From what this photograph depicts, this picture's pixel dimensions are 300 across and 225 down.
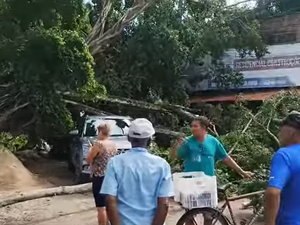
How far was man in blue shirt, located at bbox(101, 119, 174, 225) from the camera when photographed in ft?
11.8

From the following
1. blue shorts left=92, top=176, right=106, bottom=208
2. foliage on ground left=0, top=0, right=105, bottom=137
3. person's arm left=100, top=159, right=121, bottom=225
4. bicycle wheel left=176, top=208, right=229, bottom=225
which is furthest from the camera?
foliage on ground left=0, top=0, right=105, bottom=137

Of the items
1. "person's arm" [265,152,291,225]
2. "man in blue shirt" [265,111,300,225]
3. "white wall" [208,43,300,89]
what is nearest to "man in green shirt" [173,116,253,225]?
"man in blue shirt" [265,111,300,225]

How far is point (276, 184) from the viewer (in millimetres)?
3316

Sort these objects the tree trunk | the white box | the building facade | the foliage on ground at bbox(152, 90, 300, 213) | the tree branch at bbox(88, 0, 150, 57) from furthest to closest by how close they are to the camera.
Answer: the building facade < the tree branch at bbox(88, 0, 150, 57) < the foliage on ground at bbox(152, 90, 300, 213) < the tree trunk < the white box

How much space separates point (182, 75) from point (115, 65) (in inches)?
132

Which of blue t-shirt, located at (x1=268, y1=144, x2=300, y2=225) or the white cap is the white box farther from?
blue t-shirt, located at (x1=268, y1=144, x2=300, y2=225)

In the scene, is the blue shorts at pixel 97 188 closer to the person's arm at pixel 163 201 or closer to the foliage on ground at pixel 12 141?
the person's arm at pixel 163 201

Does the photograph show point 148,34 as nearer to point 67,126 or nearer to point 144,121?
point 67,126

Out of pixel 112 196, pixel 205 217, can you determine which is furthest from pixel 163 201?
pixel 205 217

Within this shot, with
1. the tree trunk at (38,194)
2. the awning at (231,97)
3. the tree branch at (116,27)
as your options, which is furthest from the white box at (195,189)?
the awning at (231,97)

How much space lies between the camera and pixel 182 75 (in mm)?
23312

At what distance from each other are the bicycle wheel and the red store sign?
57.4 ft

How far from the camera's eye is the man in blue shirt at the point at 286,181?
3.33 m

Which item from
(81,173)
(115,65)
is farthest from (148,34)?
(81,173)
